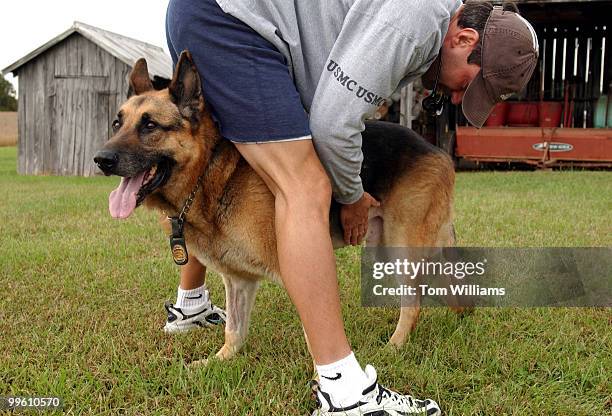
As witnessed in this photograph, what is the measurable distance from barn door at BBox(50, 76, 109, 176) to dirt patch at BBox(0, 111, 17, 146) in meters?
28.6

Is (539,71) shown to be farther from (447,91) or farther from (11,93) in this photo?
(11,93)

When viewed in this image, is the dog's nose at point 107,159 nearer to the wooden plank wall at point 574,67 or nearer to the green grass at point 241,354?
the green grass at point 241,354

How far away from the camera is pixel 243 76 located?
2.09 metres

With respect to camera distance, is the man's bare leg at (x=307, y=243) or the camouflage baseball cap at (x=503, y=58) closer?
the man's bare leg at (x=307, y=243)

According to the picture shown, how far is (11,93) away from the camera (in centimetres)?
6481

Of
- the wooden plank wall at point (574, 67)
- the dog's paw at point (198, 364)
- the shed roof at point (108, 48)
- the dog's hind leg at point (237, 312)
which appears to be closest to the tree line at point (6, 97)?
the shed roof at point (108, 48)

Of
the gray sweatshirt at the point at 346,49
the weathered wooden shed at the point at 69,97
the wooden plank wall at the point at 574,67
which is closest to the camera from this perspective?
the gray sweatshirt at the point at 346,49

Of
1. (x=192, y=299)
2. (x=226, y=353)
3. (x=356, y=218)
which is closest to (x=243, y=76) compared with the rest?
(x=356, y=218)

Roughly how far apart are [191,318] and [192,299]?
11 cm

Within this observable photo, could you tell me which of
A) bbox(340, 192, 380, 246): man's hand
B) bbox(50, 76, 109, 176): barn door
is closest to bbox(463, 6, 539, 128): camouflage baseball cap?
bbox(340, 192, 380, 246): man's hand

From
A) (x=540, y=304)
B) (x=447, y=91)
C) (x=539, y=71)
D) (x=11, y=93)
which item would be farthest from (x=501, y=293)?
(x=11, y=93)

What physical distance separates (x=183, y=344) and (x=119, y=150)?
44.8 inches

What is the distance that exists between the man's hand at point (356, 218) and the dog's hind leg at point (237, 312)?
516 millimetres

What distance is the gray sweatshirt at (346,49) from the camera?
1998mm
